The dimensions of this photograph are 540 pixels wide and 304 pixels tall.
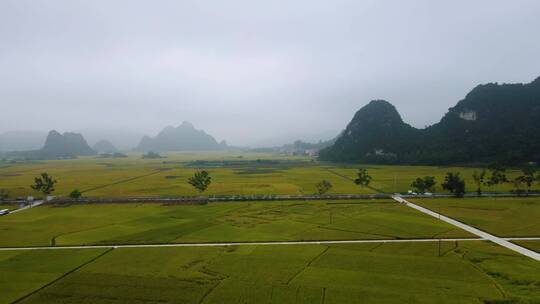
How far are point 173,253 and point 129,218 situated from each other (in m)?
17.5

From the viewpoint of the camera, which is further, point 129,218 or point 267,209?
point 267,209

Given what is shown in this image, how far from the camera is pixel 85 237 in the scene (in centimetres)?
3728

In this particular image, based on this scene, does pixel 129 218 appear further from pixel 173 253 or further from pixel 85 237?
pixel 173 253

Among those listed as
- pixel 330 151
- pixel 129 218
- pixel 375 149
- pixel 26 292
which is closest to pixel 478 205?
pixel 129 218

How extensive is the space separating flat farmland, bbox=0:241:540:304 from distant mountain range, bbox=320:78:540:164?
85.6 metres

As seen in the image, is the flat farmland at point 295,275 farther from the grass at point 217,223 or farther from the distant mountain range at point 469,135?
the distant mountain range at point 469,135

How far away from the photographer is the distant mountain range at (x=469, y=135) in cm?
10806

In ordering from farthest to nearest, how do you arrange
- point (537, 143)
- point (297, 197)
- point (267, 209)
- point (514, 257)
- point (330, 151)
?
point (330, 151) < point (537, 143) < point (297, 197) < point (267, 209) < point (514, 257)

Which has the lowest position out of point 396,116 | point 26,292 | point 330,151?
point 26,292

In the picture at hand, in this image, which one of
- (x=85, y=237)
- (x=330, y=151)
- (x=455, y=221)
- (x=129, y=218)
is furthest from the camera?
(x=330, y=151)

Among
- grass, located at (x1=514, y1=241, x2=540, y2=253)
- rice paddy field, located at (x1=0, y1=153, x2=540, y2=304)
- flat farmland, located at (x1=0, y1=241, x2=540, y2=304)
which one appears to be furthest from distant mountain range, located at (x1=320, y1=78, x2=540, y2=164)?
flat farmland, located at (x1=0, y1=241, x2=540, y2=304)

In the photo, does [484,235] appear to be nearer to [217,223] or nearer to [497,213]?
[497,213]

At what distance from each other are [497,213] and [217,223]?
112ft

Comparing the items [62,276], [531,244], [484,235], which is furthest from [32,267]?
[531,244]
